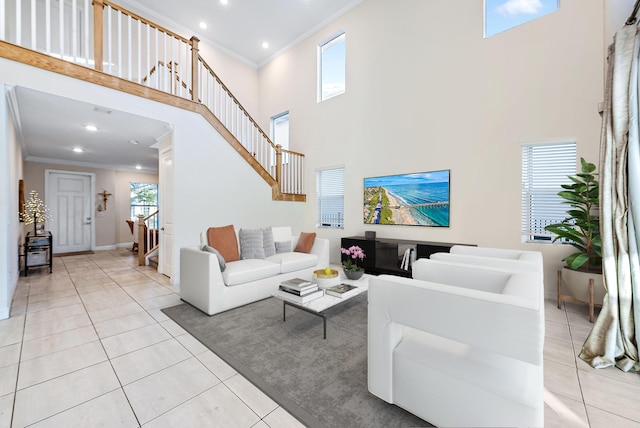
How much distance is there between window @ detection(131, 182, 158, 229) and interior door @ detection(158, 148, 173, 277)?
4698mm

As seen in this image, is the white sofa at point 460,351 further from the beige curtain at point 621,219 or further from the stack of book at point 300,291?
the beige curtain at point 621,219

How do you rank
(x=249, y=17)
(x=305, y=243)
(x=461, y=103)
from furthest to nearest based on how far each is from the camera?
(x=249, y=17), (x=305, y=243), (x=461, y=103)

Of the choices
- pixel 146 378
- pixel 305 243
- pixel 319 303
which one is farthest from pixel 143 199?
pixel 319 303

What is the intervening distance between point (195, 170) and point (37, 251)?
132 inches

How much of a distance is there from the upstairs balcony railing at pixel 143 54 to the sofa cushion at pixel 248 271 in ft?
9.06

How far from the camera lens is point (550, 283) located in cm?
346

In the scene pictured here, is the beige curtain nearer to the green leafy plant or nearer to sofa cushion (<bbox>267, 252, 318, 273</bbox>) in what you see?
the green leafy plant

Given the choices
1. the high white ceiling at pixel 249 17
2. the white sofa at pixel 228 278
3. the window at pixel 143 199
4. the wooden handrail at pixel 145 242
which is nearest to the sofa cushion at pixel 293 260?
the white sofa at pixel 228 278

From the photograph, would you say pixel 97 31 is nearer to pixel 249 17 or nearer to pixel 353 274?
pixel 249 17

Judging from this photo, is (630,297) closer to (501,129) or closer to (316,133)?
(501,129)

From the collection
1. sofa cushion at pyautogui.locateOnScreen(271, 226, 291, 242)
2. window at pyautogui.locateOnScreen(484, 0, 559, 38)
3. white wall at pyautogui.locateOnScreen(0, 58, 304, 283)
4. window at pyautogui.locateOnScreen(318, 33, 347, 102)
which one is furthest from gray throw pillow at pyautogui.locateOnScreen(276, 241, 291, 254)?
window at pyautogui.locateOnScreen(484, 0, 559, 38)

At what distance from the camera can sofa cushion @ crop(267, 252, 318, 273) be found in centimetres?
365

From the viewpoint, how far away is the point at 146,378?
183cm

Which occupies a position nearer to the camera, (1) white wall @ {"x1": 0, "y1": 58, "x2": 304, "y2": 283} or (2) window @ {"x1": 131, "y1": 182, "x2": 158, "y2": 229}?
(1) white wall @ {"x1": 0, "y1": 58, "x2": 304, "y2": 283}
